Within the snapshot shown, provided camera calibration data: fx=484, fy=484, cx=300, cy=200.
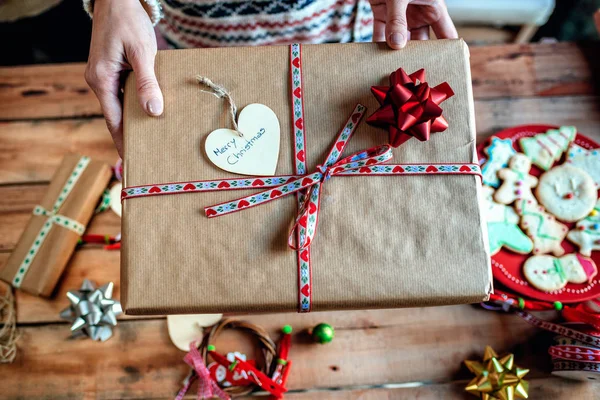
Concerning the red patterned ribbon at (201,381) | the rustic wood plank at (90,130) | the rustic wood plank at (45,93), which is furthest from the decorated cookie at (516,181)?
Result: the rustic wood plank at (45,93)

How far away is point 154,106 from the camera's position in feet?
2.28

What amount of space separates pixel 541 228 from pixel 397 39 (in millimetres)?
512

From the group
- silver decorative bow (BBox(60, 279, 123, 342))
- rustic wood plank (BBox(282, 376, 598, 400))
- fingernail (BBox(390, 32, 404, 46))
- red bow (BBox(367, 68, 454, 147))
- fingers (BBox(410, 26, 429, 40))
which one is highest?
fingers (BBox(410, 26, 429, 40))

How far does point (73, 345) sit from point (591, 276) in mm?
1014

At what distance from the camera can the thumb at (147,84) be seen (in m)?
0.69

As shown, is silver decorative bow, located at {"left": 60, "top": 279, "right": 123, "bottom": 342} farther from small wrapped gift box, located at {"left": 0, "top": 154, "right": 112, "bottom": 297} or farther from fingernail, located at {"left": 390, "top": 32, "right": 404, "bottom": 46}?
fingernail, located at {"left": 390, "top": 32, "right": 404, "bottom": 46}

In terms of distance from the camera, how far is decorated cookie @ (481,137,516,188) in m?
1.00

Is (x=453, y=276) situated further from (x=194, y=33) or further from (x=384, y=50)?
(x=194, y=33)

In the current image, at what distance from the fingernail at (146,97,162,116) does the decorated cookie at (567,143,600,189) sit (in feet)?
Answer: 2.72

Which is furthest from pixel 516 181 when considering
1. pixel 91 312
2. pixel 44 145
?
pixel 44 145

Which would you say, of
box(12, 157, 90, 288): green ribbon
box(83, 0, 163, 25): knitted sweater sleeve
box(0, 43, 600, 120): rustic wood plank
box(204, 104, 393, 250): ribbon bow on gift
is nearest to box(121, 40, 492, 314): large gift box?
box(204, 104, 393, 250): ribbon bow on gift

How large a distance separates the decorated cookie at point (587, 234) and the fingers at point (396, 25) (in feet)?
1.79

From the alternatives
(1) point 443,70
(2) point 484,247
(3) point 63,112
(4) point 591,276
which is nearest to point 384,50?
(1) point 443,70

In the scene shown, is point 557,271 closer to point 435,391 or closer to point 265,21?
point 435,391
